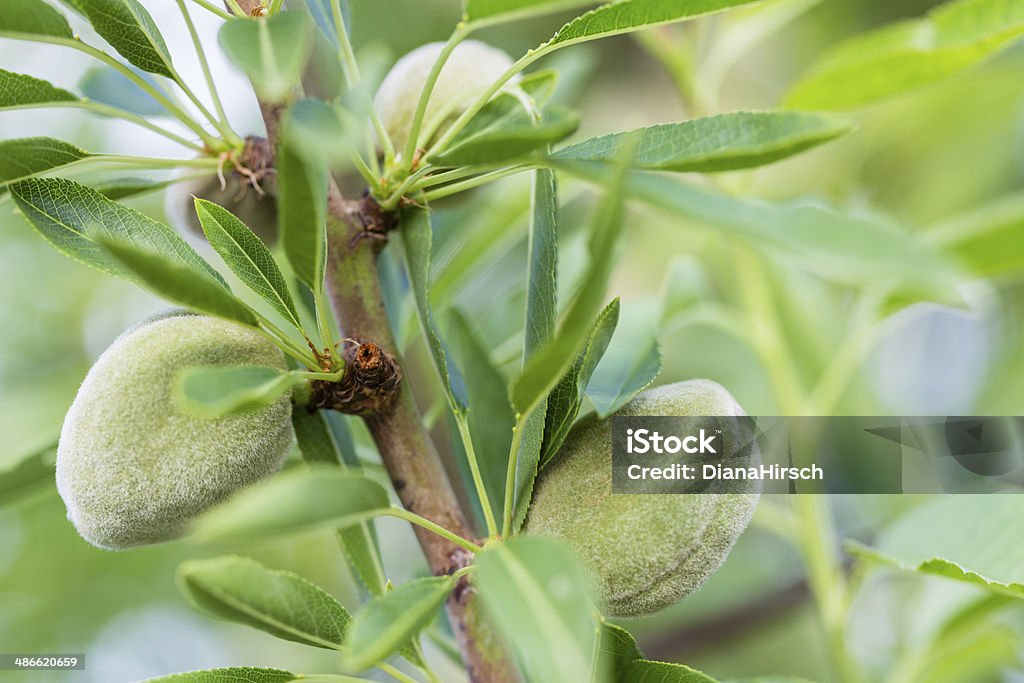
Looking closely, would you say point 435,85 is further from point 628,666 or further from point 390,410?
point 628,666

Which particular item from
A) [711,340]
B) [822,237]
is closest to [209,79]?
[822,237]

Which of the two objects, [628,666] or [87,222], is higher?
[87,222]

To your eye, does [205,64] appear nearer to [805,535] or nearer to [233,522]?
[233,522]

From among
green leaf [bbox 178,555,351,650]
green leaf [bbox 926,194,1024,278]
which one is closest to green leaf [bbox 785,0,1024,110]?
green leaf [bbox 926,194,1024,278]

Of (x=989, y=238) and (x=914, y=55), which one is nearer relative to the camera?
(x=914, y=55)

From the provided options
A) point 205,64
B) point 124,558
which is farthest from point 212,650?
point 205,64

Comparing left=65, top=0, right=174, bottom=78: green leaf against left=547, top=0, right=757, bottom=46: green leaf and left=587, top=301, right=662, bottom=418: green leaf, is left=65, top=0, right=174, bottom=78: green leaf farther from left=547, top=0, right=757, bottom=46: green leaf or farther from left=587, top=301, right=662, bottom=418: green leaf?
left=587, top=301, right=662, bottom=418: green leaf

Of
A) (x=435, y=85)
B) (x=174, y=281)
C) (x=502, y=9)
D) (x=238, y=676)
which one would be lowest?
(x=238, y=676)
